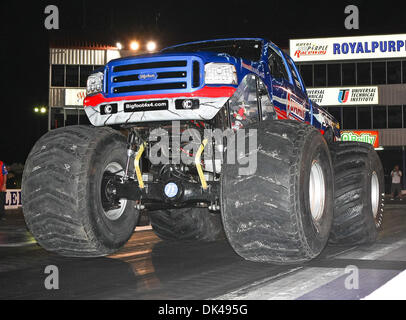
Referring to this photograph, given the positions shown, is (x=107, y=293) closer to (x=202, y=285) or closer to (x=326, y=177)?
(x=202, y=285)

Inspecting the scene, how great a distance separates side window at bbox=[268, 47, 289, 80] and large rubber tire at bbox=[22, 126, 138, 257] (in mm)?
2556

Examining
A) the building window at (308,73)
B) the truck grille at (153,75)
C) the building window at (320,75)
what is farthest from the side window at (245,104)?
the building window at (320,75)

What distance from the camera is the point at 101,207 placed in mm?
7195

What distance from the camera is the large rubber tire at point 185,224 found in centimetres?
900

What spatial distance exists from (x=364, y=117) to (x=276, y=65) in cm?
4748

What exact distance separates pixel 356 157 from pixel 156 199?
3179 millimetres

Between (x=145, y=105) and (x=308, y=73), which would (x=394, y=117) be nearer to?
(x=308, y=73)

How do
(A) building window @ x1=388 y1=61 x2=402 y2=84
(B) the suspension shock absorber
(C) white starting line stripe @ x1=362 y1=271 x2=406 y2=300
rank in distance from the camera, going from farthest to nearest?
1. (A) building window @ x1=388 y1=61 x2=402 y2=84
2. (B) the suspension shock absorber
3. (C) white starting line stripe @ x1=362 y1=271 x2=406 y2=300

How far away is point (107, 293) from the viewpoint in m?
5.18

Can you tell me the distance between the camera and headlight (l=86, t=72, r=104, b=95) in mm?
6998

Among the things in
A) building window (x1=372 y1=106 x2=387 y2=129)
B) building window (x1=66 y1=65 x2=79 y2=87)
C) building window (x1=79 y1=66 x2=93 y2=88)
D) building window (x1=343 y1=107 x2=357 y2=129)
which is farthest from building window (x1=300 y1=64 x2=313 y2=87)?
building window (x1=66 y1=65 x2=79 y2=87)

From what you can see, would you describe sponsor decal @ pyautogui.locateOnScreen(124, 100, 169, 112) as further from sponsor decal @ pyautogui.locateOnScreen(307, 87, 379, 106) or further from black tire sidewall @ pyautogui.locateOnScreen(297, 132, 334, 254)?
sponsor decal @ pyautogui.locateOnScreen(307, 87, 379, 106)

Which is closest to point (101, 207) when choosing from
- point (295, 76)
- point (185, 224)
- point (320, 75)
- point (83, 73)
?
point (185, 224)

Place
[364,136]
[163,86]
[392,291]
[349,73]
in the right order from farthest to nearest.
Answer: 1. [349,73]
2. [364,136]
3. [163,86]
4. [392,291]
